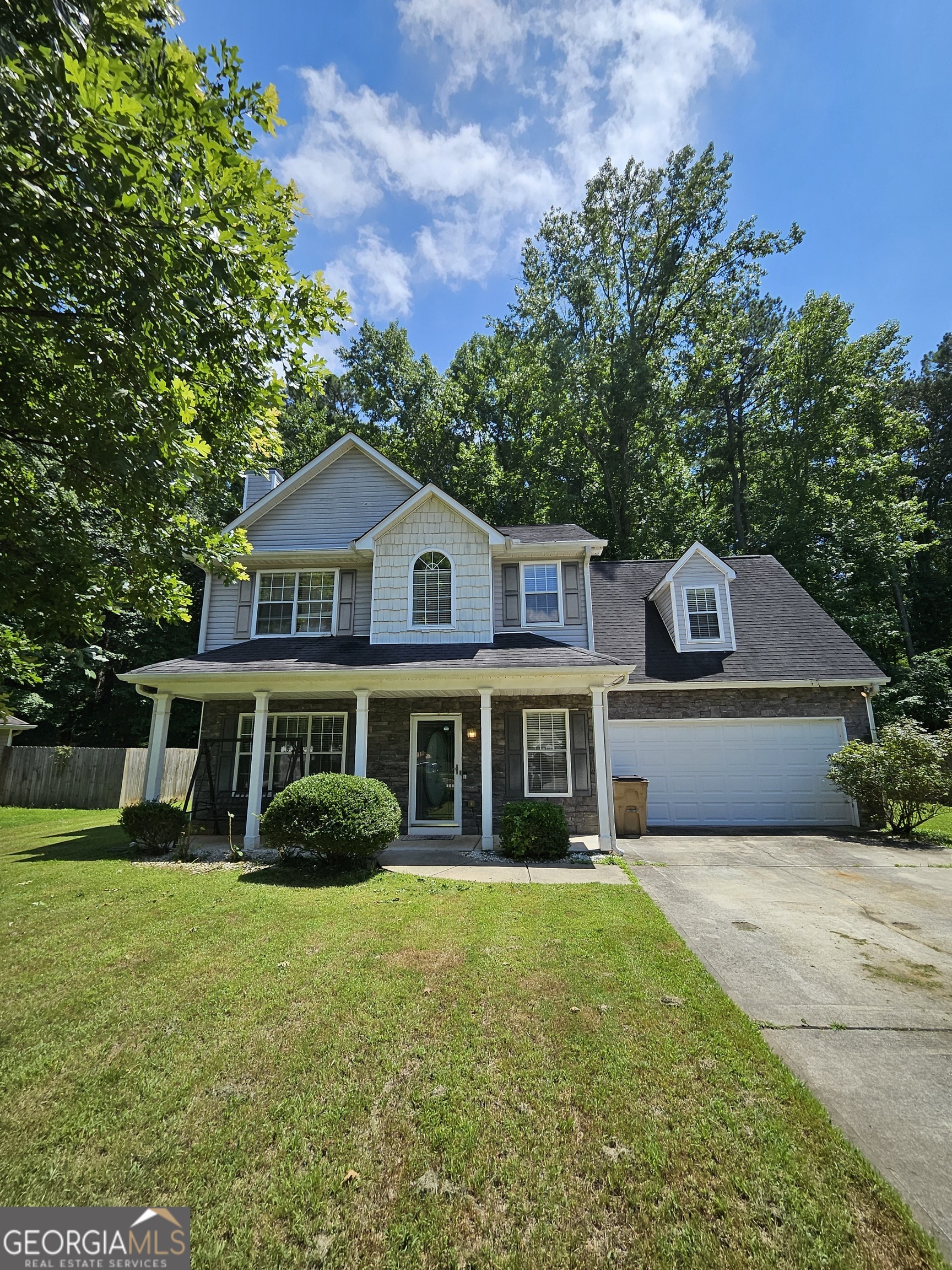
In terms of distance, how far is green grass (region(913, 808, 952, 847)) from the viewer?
1115 centimetres

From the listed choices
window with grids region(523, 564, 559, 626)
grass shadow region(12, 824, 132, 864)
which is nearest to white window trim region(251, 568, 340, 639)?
window with grids region(523, 564, 559, 626)

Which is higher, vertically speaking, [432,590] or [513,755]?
[432,590]

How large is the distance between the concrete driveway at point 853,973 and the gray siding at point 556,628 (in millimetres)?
4719

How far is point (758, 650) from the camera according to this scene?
14.1 m

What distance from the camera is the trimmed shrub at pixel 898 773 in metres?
11.2

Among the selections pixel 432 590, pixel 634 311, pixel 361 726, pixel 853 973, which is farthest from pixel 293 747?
pixel 634 311

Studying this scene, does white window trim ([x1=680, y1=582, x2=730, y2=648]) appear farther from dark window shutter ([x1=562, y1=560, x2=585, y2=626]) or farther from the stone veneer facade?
dark window shutter ([x1=562, y1=560, x2=585, y2=626])

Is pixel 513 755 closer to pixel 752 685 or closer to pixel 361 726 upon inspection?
pixel 361 726

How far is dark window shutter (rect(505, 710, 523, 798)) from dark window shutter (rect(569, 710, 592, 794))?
1.12m

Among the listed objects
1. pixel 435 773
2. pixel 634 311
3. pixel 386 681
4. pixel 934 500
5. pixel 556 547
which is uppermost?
pixel 634 311

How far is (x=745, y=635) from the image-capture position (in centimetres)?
1463

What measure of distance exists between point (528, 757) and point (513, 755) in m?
0.33

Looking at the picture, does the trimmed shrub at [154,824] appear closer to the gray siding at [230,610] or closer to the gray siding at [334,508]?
the gray siding at [230,610]

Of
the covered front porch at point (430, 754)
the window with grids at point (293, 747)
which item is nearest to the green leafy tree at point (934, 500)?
the covered front porch at point (430, 754)
